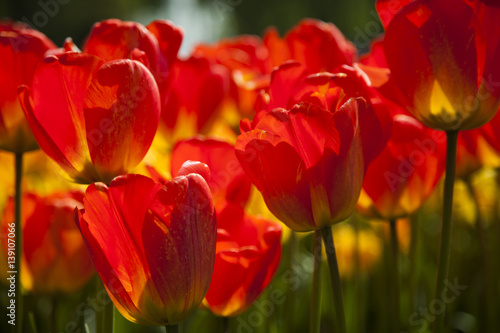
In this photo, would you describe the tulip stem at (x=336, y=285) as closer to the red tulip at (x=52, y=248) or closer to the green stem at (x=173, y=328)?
the green stem at (x=173, y=328)

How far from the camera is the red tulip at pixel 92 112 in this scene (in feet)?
1.91

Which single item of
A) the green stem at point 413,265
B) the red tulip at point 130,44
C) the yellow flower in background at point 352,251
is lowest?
the yellow flower in background at point 352,251

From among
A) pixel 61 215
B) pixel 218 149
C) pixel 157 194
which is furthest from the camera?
pixel 61 215

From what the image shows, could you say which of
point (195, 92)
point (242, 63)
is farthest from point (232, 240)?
point (242, 63)

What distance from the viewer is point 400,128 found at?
75 cm

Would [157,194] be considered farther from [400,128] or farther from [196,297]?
[400,128]

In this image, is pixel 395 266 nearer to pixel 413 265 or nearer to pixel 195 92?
pixel 413 265

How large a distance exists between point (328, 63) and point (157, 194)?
18.5 inches

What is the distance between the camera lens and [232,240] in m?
0.72

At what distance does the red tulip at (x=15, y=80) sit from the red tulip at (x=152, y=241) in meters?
0.26

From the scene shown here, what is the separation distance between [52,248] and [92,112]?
0.38 m

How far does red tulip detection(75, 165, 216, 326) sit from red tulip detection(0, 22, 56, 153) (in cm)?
26

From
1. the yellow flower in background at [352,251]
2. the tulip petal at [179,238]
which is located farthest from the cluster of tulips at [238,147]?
the yellow flower in background at [352,251]

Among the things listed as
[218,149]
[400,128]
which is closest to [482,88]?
[400,128]
